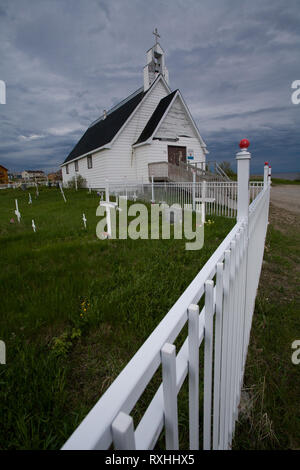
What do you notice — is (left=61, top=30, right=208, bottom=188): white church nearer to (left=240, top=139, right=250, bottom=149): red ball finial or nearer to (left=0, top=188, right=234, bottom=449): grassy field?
(left=0, top=188, right=234, bottom=449): grassy field

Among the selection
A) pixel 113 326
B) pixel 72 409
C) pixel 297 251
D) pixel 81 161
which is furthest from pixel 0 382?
pixel 81 161

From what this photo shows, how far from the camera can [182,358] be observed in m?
0.97

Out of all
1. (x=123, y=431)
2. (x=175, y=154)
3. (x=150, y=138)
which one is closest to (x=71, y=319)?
(x=123, y=431)

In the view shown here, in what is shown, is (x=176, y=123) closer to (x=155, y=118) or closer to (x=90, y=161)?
(x=155, y=118)

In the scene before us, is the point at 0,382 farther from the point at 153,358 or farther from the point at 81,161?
the point at 81,161

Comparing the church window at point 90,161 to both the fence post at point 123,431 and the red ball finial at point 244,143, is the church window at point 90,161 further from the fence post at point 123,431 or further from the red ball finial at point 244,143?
the fence post at point 123,431

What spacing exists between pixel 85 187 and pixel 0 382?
853 inches

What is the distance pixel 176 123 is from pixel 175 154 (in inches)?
91.6

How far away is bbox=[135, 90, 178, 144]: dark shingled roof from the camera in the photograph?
56.7 ft

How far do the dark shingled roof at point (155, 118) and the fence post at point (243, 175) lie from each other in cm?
1609

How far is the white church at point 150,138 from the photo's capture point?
17.4 metres

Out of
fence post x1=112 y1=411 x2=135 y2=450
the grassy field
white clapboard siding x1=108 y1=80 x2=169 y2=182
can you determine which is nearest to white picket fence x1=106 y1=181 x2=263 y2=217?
the grassy field

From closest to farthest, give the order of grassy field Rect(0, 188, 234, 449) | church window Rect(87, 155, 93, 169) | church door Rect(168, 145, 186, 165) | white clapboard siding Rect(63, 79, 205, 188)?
grassy field Rect(0, 188, 234, 449) < white clapboard siding Rect(63, 79, 205, 188) < church door Rect(168, 145, 186, 165) < church window Rect(87, 155, 93, 169)

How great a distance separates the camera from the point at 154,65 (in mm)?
19656
